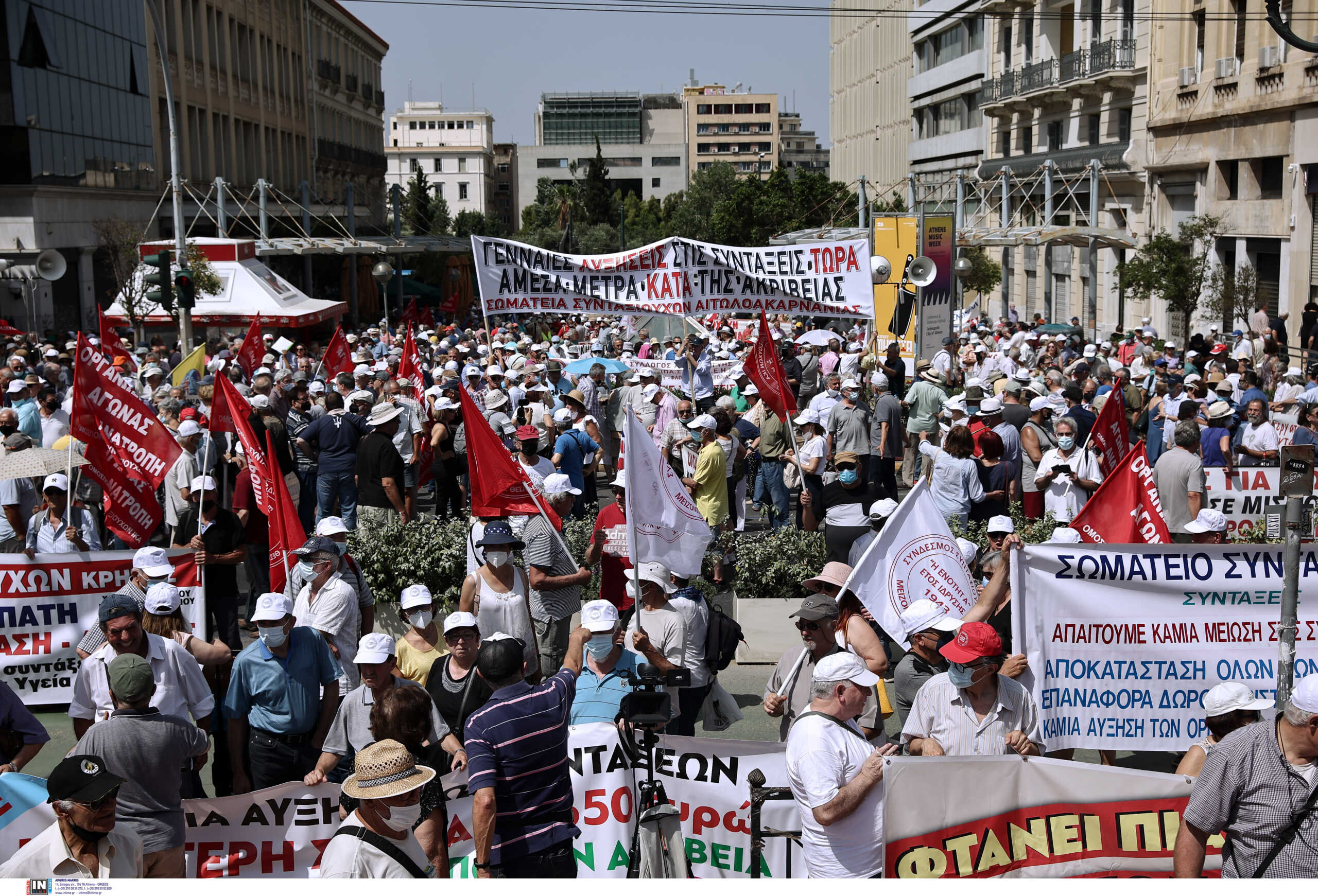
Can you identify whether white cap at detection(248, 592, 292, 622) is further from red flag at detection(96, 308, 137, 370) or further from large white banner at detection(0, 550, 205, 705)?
red flag at detection(96, 308, 137, 370)

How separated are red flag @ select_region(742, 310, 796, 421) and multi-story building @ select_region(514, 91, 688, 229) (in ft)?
506

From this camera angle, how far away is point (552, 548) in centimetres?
798

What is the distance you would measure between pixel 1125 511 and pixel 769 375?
5.33m

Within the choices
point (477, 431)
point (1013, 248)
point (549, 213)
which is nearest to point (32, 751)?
point (477, 431)

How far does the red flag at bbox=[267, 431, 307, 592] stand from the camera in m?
8.01

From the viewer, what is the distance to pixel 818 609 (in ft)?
19.4

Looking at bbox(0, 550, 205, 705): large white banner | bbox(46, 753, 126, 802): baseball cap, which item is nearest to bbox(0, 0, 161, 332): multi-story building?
bbox(0, 550, 205, 705): large white banner

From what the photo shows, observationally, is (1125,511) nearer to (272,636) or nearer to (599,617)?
(599,617)

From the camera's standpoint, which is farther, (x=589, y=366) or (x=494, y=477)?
(x=589, y=366)

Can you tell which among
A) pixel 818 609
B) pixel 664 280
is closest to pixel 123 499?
pixel 818 609

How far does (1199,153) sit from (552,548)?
32413 millimetres

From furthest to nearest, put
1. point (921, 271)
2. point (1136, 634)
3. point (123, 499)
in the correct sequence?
point (921, 271)
point (123, 499)
point (1136, 634)
